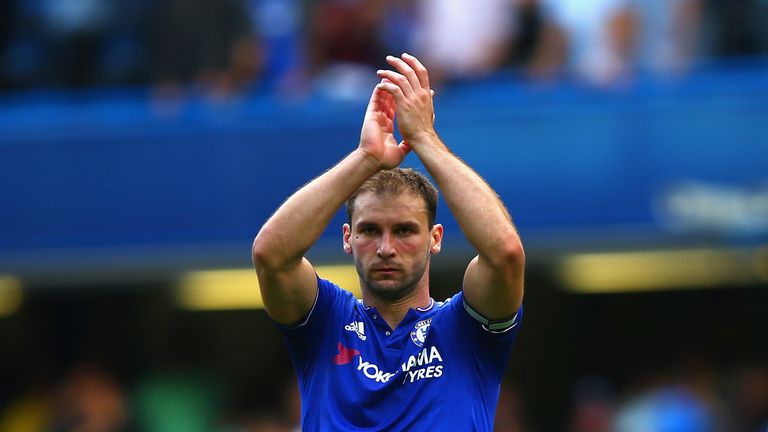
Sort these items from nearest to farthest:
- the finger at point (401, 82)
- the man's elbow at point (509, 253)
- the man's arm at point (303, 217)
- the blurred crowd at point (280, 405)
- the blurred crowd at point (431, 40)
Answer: the man's elbow at point (509, 253), the man's arm at point (303, 217), the finger at point (401, 82), the blurred crowd at point (280, 405), the blurred crowd at point (431, 40)

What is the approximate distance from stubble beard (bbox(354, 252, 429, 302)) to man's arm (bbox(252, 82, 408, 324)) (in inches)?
8.3

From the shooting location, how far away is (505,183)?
1055 centimetres

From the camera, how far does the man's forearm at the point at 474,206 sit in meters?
4.45

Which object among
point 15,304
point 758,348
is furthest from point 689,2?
point 15,304

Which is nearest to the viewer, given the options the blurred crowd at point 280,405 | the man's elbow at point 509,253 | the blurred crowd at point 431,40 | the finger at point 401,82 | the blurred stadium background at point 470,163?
the man's elbow at point 509,253

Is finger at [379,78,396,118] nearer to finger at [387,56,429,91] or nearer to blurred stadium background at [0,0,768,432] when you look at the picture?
finger at [387,56,429,91]

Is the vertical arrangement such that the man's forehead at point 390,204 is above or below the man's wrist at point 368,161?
below

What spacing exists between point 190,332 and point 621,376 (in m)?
3.66

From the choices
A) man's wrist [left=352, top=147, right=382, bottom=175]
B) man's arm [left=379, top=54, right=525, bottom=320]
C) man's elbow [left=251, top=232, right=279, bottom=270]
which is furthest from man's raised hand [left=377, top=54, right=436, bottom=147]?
man's elbow [left=251, top=232, right=279, bottom=270]

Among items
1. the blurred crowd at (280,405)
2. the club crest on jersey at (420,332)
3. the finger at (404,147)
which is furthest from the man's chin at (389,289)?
the blurred crowd at (280,405)

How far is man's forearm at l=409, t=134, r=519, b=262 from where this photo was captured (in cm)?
445

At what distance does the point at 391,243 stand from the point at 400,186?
0.71 ft

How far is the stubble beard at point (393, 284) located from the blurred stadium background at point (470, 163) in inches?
206

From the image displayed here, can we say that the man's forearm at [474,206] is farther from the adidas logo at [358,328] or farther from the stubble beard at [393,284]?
the adidas logo at [358,328]
